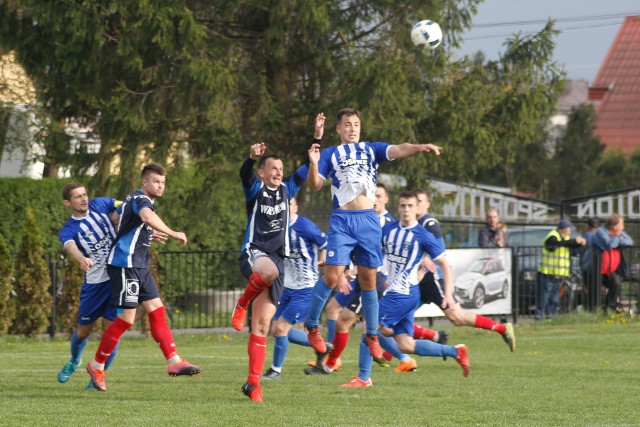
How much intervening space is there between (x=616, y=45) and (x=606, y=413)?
64.2 meters

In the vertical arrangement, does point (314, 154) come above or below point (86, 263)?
above

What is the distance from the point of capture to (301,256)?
40.9 feet

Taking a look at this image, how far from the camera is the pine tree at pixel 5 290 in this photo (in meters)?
17.4

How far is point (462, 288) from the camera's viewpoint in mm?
19750

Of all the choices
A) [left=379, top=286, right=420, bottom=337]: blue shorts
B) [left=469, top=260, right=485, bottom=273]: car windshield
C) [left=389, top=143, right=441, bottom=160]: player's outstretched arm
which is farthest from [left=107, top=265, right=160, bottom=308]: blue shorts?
[left=469, top=260, right=485, bottom=273]: car windshield

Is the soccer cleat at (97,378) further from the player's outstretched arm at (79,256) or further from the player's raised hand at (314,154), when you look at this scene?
the player's raised hand at (314,154)

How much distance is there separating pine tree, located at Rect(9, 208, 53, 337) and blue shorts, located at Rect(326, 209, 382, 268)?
8724mm

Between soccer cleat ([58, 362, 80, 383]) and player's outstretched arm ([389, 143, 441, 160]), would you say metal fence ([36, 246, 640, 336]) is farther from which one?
player's outstretched arm ([389, 143, 441, 160])

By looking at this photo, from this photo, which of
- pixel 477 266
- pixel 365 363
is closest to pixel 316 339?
pixel 365 363

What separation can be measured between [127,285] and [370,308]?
7.31 ft

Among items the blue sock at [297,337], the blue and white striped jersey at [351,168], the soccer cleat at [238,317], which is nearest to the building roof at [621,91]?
the blue sock at [297,337]

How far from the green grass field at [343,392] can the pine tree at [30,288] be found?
169 cm

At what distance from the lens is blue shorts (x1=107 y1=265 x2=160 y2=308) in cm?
977

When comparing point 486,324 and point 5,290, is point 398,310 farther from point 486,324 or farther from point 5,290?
point 5,290
